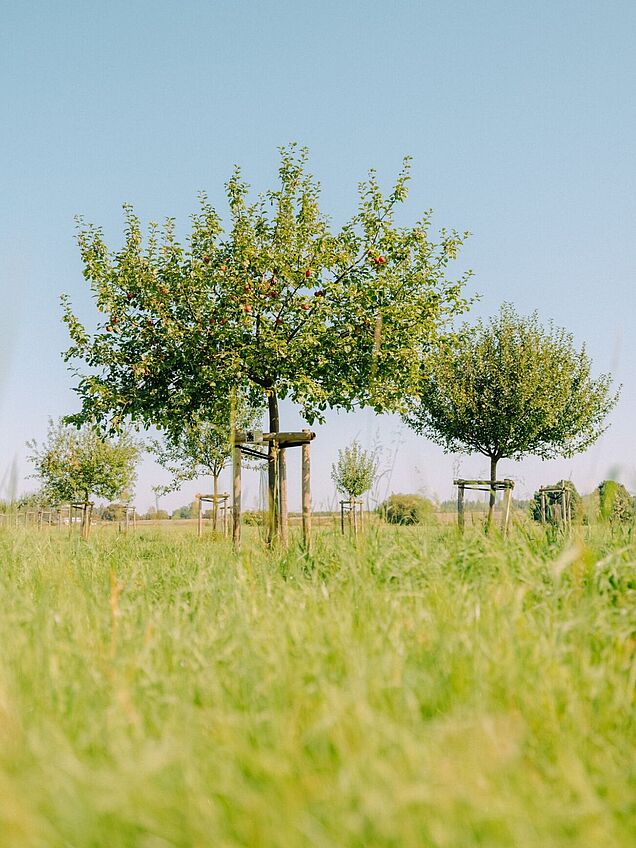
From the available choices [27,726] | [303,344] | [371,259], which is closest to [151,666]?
[27,726]

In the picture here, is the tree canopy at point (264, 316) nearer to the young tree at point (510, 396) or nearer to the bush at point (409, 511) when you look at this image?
the bush at point (409, 511)

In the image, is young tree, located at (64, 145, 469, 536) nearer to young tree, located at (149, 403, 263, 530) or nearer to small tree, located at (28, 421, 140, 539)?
young tree, located at (149, 403, 263, 530)

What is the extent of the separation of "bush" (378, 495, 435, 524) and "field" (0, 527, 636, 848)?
86 cm

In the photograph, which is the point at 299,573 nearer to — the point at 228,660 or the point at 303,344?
the point at 228,660

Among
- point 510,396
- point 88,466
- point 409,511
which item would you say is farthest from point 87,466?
point 409,511

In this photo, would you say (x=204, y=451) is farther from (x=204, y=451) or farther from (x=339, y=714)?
(x=339, y=714)

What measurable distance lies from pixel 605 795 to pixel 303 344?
8648 millimetres

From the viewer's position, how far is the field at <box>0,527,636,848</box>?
5.30 ft

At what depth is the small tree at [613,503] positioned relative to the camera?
3.82 meters

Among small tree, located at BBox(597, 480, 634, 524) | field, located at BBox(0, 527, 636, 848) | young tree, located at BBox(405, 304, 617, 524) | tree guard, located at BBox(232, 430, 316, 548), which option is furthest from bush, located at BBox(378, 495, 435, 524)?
young tree, located at BBox(405, 304, 617, 524)

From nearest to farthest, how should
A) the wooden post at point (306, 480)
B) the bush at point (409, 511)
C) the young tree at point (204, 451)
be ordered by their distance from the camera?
the bush at point (409, 511), the wooden post at point (306, 480), the young tree at point (204, 451)

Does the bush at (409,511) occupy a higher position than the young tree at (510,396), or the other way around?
the young tree at (510,396)

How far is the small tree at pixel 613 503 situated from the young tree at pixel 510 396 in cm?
1649

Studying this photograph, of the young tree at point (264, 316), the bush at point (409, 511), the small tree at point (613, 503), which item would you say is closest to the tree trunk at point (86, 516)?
the young tree at point (264, 316)
